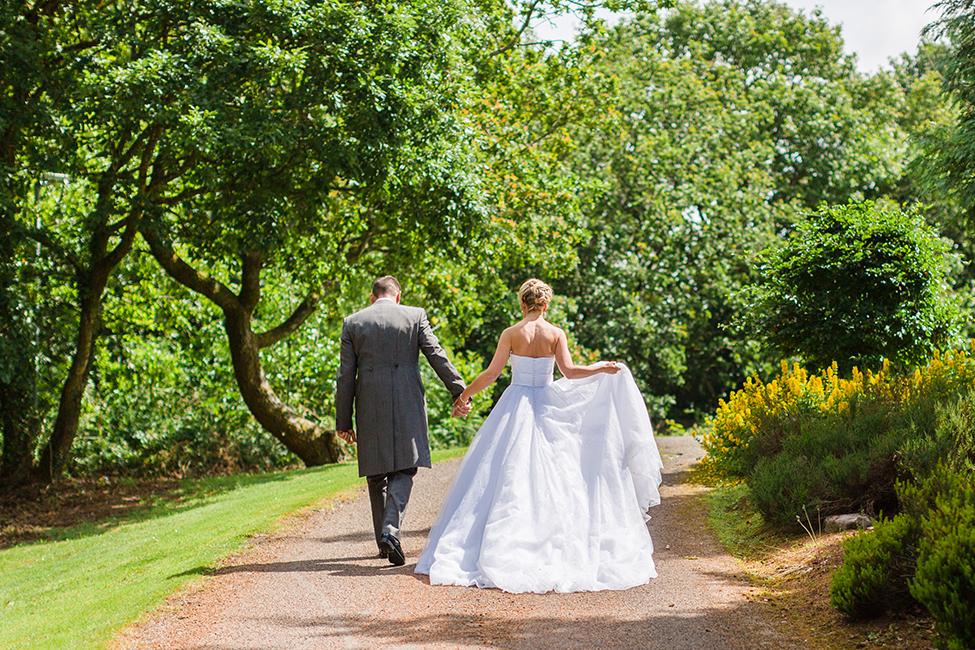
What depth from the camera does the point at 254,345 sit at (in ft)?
54.1

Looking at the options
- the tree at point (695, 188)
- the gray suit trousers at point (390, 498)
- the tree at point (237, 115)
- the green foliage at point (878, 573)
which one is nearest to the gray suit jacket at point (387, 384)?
the gray suit trousers at point (390, 498)

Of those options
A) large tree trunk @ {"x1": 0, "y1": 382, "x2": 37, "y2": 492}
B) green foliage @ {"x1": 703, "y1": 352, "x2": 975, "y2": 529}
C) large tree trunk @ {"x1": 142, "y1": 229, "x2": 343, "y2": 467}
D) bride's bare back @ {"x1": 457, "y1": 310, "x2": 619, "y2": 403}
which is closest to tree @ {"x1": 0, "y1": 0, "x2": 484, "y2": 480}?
large tree trunk @ {"x1": 142, "y1": 229, "x2": 343, "y2": 467}

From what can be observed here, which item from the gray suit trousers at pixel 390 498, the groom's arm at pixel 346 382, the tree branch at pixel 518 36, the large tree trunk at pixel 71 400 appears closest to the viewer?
the gray suit trousers at pixel 390 498

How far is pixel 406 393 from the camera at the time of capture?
6.93 metres

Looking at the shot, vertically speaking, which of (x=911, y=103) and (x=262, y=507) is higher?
(x=911, y=103)

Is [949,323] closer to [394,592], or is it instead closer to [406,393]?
[406,393]

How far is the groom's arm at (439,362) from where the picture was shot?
6.83m

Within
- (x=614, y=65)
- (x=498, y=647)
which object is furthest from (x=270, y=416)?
(x=614, y=65)

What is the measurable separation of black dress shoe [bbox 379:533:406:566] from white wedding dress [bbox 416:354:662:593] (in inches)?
10.8

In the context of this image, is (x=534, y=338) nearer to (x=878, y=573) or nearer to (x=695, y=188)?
(x=878, y=573)

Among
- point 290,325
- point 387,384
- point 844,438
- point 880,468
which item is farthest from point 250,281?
point 880,468

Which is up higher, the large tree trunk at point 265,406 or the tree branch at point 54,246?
the tree branch at point 54,246

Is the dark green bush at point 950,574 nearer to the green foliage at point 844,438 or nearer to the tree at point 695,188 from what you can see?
the green foliage at point 844,438

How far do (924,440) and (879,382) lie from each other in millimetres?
2460
